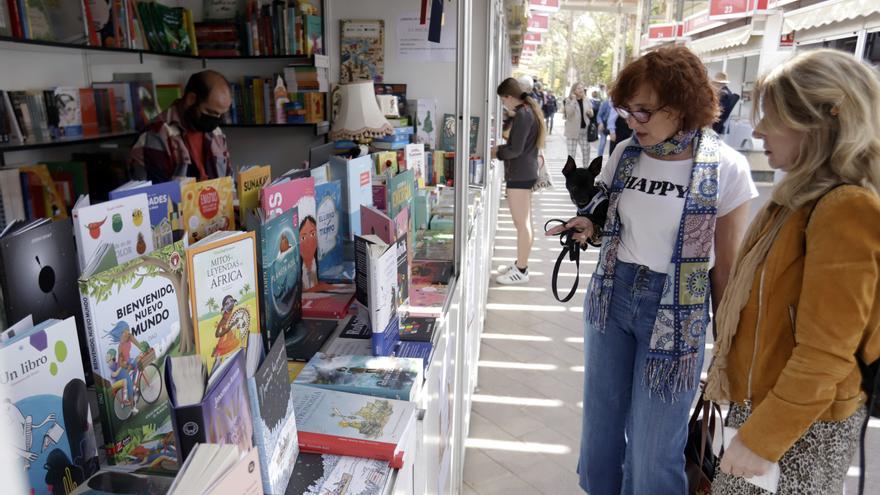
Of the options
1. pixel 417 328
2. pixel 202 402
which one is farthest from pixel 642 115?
pixel 202 402

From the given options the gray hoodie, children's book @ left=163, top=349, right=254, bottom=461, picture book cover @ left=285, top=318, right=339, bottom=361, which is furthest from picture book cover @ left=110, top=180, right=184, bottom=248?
the gray hoodie

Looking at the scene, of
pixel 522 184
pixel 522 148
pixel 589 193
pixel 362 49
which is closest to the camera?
pixel 589 193

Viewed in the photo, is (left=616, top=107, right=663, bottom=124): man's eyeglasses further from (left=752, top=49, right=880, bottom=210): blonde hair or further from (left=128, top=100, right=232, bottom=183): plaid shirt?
(left=128, top=100, right=232, bottom=183): plaid shirt

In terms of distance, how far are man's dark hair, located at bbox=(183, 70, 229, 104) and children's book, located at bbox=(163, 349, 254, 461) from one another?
2.63 m

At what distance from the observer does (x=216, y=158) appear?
321 cm

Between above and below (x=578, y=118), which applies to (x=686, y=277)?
below

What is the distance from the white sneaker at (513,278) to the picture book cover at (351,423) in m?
3.95

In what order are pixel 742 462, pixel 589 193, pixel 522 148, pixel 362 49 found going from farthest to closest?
pixel 522 148 → pixel 362 49 → pixel 589 193 → pixel 742 462

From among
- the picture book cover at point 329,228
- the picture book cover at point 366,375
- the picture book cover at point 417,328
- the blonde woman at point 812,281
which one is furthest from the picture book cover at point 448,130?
the picture book cover at point 366,375

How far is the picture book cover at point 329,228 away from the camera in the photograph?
1922 mm

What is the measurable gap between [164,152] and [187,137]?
176 millimetres

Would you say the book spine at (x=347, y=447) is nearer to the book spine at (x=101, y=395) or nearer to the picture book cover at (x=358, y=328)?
the book spine at (x=101, y=395)

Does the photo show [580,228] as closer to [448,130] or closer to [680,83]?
[680,83]

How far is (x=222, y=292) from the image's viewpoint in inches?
43.8
